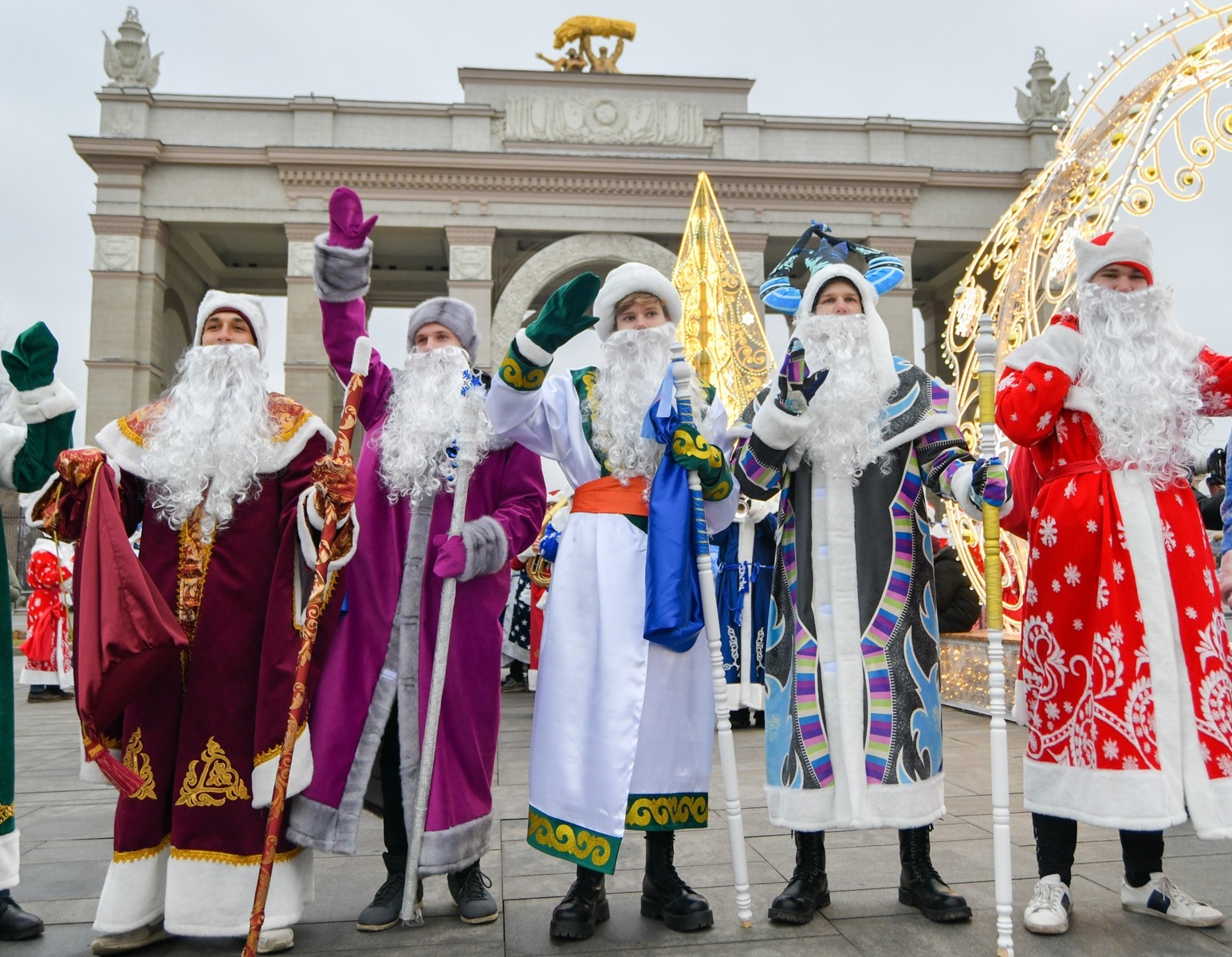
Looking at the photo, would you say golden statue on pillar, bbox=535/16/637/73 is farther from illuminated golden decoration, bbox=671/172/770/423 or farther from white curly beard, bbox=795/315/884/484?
white curly beard, bbox=795/315/884/484

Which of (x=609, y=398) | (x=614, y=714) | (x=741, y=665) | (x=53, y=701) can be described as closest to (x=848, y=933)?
(x=614, y=714)

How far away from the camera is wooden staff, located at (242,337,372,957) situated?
2.61 metres

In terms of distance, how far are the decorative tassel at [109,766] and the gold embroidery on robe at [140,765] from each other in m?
0.05

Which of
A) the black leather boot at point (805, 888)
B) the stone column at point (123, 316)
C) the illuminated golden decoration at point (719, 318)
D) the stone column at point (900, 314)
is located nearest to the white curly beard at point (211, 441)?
the black leather boot at point (805, 888)

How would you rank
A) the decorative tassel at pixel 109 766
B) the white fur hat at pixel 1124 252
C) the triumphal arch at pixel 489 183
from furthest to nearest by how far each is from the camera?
1. the triumphal arch at pixel 489 183
2. the white fur hat at pixel 1124 252
3. the decorative tassel at pixel 109 766

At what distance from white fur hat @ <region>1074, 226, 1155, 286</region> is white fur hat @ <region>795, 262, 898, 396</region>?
68 centimetres

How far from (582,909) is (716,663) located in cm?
78

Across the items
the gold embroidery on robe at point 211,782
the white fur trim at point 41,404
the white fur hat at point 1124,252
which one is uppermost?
the white fur hat at point 1124,252

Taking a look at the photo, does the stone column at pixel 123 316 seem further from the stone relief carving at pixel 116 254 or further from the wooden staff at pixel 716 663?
the wooden staff at pixel 716 663

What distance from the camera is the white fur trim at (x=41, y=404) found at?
3131mm

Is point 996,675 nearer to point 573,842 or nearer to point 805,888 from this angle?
point 805,888

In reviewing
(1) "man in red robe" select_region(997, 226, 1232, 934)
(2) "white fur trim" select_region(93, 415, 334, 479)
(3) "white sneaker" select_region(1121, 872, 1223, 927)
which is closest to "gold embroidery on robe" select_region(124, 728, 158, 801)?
(2) "white fur trim" select_region(93, 415, 334, 479)

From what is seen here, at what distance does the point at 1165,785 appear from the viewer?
2805mm

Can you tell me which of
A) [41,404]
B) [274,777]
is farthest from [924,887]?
[41,404]
